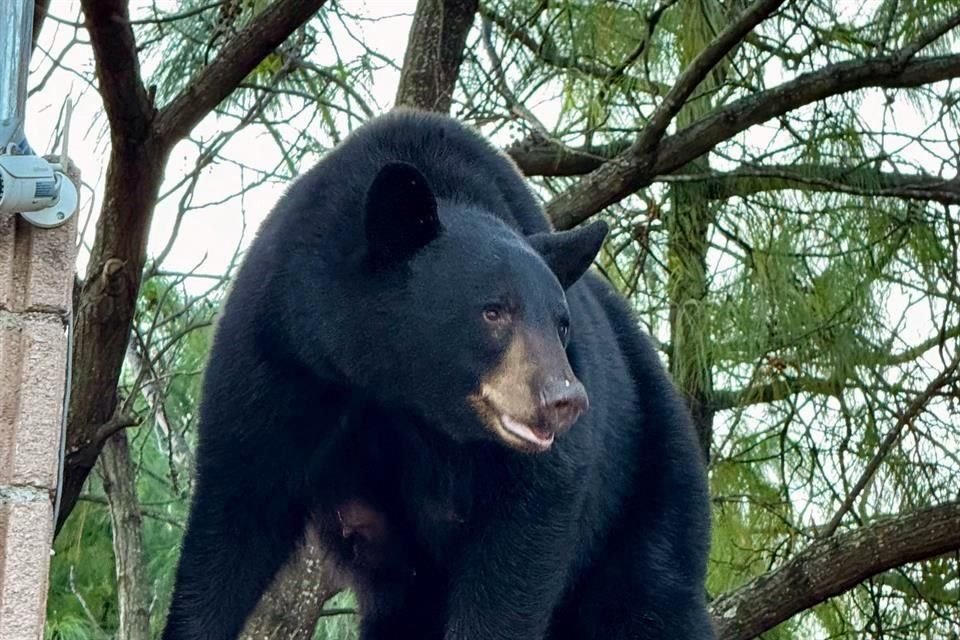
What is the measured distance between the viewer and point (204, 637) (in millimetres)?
4039

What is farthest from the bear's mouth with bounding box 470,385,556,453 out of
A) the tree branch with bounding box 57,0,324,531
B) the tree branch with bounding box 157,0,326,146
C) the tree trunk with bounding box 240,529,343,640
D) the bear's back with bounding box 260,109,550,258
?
the tree branch with bounding box 157,0,326,146

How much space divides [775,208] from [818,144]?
0.99ft

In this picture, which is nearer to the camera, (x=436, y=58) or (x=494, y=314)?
(x=494, y=314)

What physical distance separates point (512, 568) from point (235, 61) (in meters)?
1.62

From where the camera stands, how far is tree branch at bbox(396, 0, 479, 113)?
17.5ft

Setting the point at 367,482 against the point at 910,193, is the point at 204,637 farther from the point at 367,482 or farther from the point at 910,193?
the point at 910,193

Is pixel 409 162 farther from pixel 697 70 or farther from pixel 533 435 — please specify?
pixel 697 70

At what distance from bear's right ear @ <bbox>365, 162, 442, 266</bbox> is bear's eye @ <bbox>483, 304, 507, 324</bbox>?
23cm

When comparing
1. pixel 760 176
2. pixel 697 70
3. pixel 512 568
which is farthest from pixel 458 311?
pixel 760 176

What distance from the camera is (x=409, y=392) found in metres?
3.99

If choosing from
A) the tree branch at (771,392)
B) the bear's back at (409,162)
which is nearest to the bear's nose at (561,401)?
the bear's back at (409,162)

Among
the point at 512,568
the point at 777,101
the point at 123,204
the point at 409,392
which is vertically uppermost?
the point at 777,101

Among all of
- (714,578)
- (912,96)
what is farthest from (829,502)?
(912,96)

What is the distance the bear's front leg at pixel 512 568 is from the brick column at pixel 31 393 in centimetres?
134
